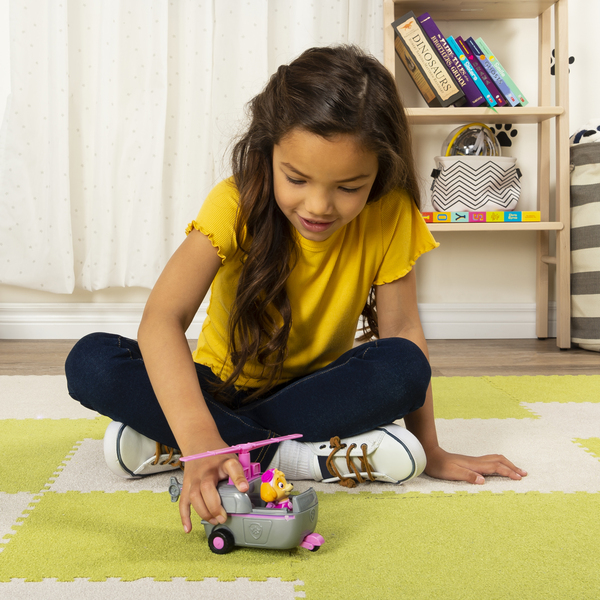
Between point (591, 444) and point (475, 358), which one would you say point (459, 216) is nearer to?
point (475, 358)

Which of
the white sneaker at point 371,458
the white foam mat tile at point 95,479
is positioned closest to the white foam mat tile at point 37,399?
the white foam mat tile at point 95,479

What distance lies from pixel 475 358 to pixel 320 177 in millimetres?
1071

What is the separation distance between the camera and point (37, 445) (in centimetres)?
90

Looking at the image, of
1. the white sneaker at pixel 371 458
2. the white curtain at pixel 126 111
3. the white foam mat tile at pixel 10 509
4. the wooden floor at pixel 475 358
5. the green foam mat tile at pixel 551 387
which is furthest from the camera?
the white curtain at pixel 126 111

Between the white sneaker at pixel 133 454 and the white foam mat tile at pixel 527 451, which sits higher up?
the white sneaker at pixel 133 454

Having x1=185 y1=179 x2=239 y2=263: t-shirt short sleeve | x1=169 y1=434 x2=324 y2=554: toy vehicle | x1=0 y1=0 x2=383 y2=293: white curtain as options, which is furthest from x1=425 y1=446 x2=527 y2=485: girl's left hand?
x1=0 y1=0 x2=383 y2=293: white curtain

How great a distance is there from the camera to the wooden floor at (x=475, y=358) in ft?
4.75

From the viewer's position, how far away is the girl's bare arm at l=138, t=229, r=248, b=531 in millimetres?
550

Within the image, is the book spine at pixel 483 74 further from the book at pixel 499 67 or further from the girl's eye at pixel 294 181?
the girl's eye at pixel 294 181

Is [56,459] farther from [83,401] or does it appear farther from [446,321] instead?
[446,321]

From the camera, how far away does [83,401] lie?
80 centimetres

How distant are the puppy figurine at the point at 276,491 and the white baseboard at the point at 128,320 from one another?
4.48ft

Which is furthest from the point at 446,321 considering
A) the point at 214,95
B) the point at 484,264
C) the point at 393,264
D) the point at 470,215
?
the point at 393,264

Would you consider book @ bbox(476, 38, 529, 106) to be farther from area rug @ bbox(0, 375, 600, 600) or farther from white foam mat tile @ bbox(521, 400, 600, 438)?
area rug @ bbox(0, 375, 600, 600)
